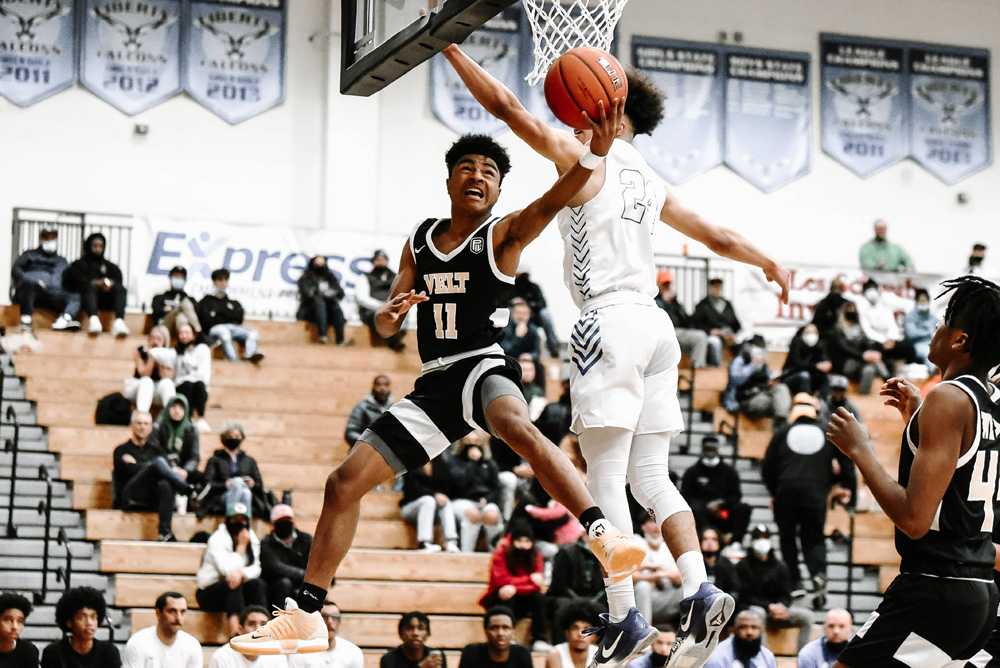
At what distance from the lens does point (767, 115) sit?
2583 centimetres

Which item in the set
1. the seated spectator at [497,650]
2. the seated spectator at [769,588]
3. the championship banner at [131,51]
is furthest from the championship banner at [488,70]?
the seated spectator at [497,650]

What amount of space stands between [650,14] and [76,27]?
28.8 feet

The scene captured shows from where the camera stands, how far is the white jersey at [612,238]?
7.36 metres

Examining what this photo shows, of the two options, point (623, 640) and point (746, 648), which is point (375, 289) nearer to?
point (746, 648)

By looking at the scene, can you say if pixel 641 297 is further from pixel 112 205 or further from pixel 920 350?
pixel 112 205

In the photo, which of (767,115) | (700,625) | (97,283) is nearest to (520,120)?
(700,625)

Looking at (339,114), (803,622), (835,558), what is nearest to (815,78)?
(339,114)

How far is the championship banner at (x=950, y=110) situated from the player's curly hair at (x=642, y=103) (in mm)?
19842

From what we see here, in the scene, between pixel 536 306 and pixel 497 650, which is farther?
pixel 536 306

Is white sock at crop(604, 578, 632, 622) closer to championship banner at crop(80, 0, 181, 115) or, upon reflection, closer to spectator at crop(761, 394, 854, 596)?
spectator at crop(761, 394, 854, 596)

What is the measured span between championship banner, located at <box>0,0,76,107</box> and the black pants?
1099 cm

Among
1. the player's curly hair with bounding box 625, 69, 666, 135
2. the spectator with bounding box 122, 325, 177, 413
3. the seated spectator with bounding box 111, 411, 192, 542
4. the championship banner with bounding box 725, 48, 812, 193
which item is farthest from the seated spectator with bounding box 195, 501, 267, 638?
the championship banner with bounding box 725, 48, 812, 193

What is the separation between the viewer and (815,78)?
26141 mm

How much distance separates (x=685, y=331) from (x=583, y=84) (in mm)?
14006
